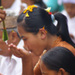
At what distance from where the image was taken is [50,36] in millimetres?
2582

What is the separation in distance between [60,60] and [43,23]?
0.61 meters

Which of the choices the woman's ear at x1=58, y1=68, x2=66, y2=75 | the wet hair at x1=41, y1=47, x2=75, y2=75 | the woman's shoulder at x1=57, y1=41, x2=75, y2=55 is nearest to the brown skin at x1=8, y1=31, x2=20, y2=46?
the woman's shoulder at x1=57, y1=41, x2=75, y2=55

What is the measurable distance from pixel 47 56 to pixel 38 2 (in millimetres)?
2084

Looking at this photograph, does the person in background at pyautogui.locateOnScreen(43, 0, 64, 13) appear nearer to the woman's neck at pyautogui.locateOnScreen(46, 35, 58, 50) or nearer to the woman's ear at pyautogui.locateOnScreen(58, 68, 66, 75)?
the woman's neck at pyautogui.locateOnScreen(46, 35, 58, 50)

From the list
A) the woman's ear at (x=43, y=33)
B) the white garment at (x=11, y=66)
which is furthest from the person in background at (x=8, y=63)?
the woman's ear at (x=43, y=33)

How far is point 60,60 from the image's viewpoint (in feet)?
6.88

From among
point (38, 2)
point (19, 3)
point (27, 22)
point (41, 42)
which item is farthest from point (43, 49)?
point (19, 3)

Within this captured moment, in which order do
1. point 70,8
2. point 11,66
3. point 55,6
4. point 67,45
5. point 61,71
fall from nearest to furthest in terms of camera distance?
point 61,71 < point 67,45 < point 11,66 < point 70,8 < point 55,6

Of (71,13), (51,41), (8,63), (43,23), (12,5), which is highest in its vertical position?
(43,23)

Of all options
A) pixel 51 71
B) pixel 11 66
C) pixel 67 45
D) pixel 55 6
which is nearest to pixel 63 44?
pixel 67 45

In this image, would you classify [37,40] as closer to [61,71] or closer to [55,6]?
[61,71]

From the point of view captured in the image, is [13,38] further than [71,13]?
No

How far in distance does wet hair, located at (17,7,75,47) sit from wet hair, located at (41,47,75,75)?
41 centimetres

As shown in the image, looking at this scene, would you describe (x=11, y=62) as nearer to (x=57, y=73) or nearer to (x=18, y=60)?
(x=18, y=60)
